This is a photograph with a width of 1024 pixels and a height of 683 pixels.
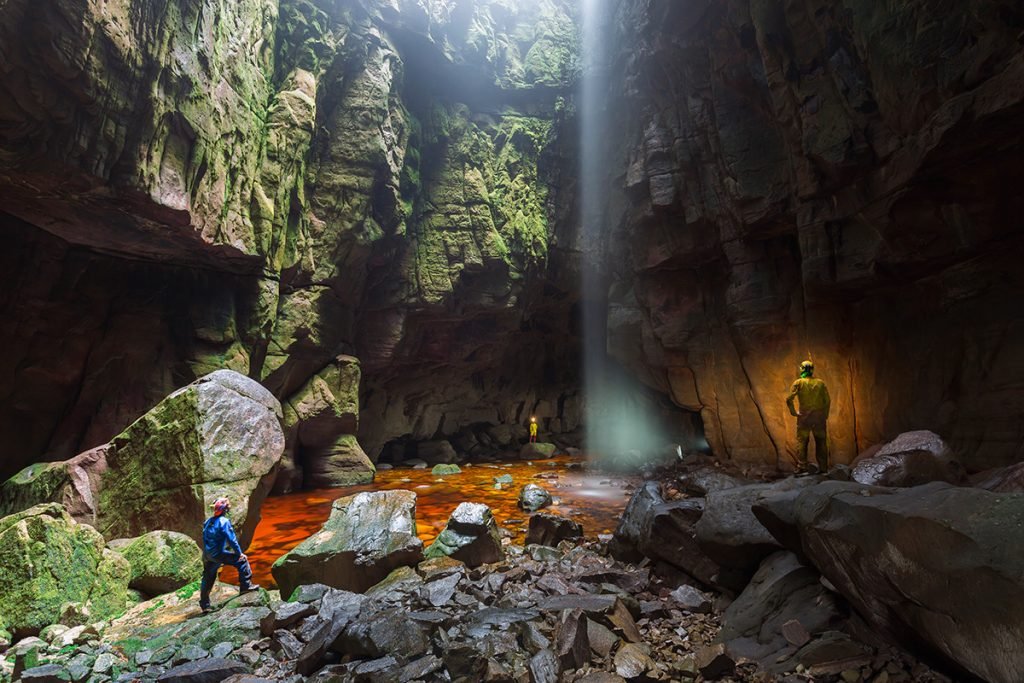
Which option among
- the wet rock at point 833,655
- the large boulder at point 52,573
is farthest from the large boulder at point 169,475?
the wet rock at point 833,655

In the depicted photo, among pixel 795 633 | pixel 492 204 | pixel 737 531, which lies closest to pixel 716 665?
pixel 795 633

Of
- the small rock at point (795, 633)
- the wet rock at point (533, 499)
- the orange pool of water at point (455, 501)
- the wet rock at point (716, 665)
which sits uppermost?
the small rock at point (795, 633)

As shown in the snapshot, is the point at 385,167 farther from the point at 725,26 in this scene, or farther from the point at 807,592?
the point at 807,592

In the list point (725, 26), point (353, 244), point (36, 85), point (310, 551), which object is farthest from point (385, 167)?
point (310, 551)

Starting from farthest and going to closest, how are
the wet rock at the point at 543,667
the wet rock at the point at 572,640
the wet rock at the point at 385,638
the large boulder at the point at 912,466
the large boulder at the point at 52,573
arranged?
1. the large boulder at the point at 912,466
2. the large boulder at the point at 52,573
3. the wet rock at the point at 385,638
4. the wet rock at the point at 572,640
5. the wet rock at the point at 543,667

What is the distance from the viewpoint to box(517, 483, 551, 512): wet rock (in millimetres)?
10703

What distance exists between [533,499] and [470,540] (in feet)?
15.0

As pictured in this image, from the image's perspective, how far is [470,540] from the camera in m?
6.48

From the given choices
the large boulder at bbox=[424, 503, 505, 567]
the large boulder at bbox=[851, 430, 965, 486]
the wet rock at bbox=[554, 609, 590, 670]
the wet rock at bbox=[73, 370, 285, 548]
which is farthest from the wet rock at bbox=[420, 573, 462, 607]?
the large boulder at bbox=[851, 430, 965, 486]

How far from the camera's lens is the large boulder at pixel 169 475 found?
719 centimetres

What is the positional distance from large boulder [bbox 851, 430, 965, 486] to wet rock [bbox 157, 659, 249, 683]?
20.5 ft

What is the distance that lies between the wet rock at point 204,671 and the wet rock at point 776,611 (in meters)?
3.94

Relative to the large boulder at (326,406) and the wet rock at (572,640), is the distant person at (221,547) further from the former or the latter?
the large boulder at (326,406)

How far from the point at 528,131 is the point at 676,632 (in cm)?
2093
